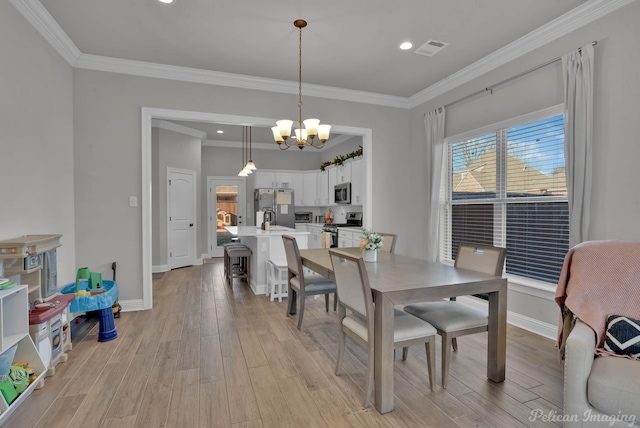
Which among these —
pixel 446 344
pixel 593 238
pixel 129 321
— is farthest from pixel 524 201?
pixel 129 321

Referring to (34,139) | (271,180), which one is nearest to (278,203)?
(271,180)

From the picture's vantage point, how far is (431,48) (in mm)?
3514

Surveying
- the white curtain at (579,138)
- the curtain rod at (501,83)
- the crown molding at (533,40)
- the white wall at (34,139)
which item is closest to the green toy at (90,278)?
the white wall at (34,139)

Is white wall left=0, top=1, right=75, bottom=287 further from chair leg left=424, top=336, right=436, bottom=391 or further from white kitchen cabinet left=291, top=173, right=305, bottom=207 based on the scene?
white kitchen cabinet left=291, top=173, right=305, bottom=207

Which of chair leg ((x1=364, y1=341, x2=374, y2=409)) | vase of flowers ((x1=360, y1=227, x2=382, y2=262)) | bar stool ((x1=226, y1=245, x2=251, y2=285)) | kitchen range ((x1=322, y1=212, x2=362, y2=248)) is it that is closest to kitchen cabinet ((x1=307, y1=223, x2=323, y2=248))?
kitchen range ((x1=322, y1=212, x2=362, y2=248))

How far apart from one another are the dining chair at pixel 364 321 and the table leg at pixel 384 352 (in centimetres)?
5

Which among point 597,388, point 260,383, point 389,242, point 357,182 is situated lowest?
point 260,383

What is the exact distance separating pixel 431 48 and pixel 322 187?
15.8ft

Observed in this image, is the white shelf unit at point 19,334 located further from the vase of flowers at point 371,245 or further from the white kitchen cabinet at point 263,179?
the white kitchen cabinet at point 263,179

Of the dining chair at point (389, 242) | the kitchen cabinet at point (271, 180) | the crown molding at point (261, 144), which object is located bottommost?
the dining chair at point (389, 242)

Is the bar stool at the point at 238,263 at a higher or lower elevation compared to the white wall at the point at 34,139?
lower

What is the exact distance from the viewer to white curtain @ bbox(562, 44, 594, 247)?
279cm

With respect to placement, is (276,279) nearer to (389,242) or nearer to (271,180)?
(389,242)

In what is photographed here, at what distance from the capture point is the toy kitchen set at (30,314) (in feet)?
6.57
